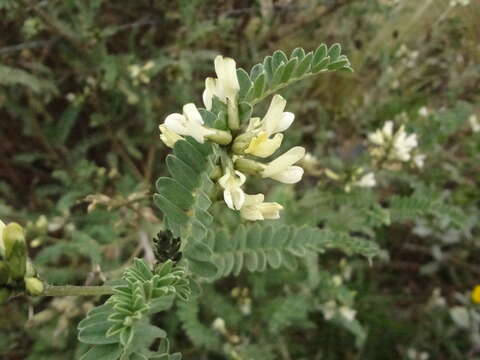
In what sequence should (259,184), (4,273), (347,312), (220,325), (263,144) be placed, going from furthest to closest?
(259,184) → (347,312) → (220,325) → (263,144) → (4,273)

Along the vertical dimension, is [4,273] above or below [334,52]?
below

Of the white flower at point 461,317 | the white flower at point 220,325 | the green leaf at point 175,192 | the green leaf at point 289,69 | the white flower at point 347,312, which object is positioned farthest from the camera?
the white flower at point 461,317

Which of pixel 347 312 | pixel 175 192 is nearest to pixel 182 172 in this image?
pixel 175 192

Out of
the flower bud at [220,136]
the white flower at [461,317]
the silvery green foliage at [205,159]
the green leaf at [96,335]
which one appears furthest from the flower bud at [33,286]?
the white flower at [461,317]

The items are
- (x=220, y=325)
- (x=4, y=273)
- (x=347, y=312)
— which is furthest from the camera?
(x=347, y=312)

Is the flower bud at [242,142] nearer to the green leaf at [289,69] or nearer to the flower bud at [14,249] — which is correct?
the green leaf at [289,69]

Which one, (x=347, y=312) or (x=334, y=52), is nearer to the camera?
(x=334, y=52)

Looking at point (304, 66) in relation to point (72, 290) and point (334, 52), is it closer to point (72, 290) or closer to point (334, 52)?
point (334, 52)

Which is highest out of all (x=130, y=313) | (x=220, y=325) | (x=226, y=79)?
(x=226, y=79)
